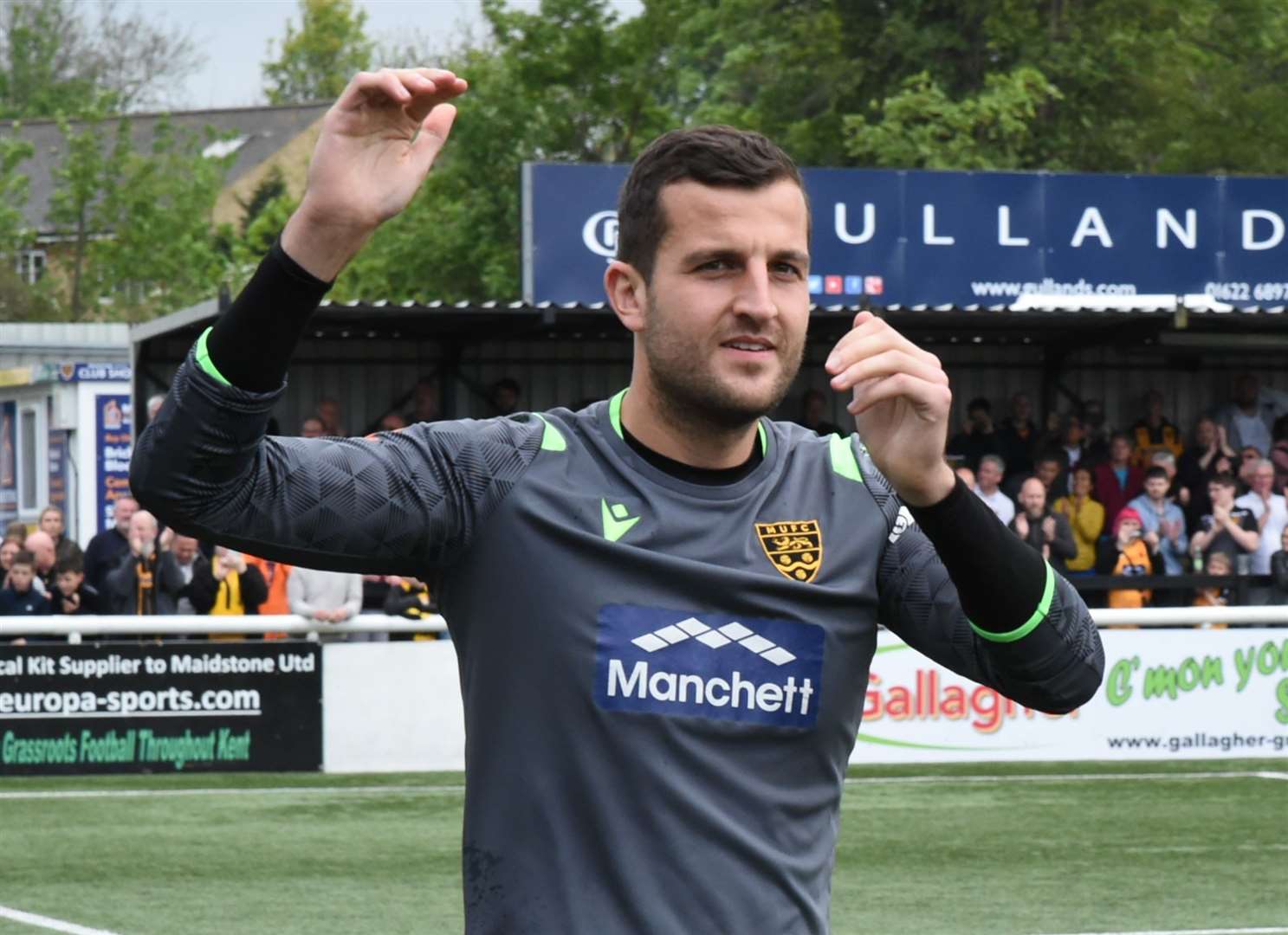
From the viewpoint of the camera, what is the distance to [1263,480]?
1766 cm

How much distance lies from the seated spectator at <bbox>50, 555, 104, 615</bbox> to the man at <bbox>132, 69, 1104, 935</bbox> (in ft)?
43.2

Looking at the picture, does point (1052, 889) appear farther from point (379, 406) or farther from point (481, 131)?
point (481, 131)

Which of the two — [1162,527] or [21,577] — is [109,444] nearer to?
[21,577]

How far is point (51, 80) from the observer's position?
8012 cm

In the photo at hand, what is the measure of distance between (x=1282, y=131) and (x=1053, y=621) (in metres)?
35.1

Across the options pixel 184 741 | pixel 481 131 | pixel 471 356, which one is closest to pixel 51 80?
pixel 481 131

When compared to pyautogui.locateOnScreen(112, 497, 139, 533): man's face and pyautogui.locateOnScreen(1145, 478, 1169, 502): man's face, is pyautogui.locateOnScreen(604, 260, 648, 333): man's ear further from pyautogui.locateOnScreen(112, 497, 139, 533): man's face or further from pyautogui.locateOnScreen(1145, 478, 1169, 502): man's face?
pyautogui.locateOnScreen(1145, 478, 1169, 502): man's face

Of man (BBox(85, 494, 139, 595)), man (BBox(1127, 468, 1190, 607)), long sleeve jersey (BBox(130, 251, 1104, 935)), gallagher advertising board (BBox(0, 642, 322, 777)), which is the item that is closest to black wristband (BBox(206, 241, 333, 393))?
long sleeve jersey (BBox(130, 251, 1104, 935))

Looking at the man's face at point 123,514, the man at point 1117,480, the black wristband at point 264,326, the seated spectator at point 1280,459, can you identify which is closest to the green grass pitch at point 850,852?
the man's face at point 123,514

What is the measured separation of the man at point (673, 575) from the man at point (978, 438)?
16704mm

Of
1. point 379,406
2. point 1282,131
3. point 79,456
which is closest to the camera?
point 379,406

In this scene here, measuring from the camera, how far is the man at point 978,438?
19.5 m

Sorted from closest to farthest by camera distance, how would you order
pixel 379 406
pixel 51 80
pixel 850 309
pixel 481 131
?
1. pixel 850 309
2. pixel 379 406
3. pixel 481 131
4. pixel 51 80

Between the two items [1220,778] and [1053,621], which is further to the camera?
[1220,778]
